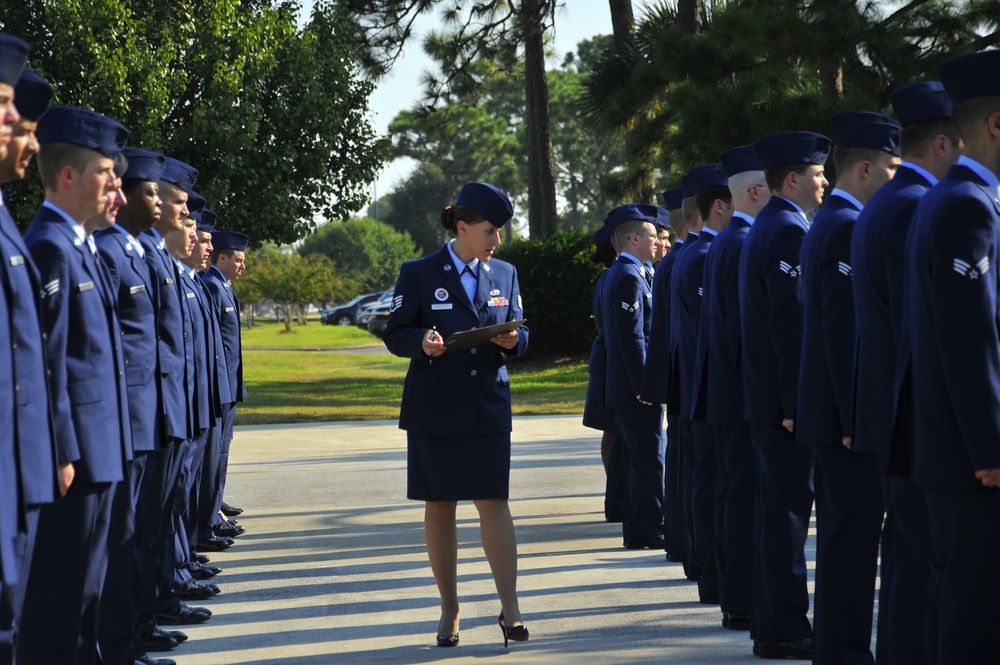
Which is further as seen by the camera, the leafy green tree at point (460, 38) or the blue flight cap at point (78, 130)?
the leafy green tree at point (460, 38)

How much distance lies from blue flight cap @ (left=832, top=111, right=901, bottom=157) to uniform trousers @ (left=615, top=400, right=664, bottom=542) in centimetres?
335

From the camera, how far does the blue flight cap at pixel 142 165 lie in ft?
18.5

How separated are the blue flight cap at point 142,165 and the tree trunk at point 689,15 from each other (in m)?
14.1

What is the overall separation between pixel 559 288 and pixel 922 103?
21693mm

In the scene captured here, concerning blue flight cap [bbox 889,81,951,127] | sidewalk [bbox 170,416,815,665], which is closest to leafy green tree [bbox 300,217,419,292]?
sidewalk [bbox 170,416,815,665]

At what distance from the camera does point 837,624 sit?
4684mm

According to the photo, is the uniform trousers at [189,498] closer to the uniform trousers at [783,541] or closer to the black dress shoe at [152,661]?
the black dress shoe at [152,661]

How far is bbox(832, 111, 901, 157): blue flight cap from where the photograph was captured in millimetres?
4859

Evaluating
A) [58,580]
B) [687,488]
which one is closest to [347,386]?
[687,488]

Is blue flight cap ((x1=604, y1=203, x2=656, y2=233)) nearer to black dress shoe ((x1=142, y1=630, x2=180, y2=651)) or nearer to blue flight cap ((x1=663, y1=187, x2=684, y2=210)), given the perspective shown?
blue flight cap ((x1=663, y1=187, x2=684, y2=210))

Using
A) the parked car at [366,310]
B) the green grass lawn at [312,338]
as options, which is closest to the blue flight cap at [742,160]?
the green grass lawn at [312,338]

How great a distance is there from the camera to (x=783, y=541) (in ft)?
17.3

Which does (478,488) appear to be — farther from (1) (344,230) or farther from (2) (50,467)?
(1) (344,230)

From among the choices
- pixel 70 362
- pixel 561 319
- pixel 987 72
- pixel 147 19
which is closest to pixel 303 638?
pixel 70 362
